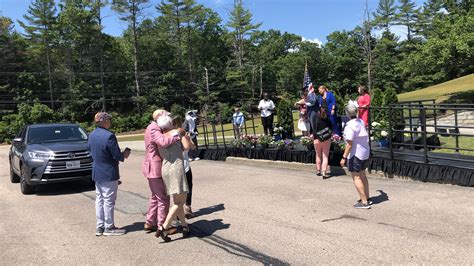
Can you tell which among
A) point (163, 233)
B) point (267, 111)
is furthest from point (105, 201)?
point (267, 111)

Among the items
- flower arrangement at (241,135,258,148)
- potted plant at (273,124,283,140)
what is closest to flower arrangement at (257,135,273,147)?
flower arrangement at (241,135,258,148)

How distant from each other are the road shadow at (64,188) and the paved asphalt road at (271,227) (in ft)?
1.57

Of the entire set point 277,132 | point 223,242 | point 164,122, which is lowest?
point 223,242

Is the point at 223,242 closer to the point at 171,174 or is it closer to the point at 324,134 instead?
the point at 171,174

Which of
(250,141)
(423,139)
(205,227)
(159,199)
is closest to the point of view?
(159,199)

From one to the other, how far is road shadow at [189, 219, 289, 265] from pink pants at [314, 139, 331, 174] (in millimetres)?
3699

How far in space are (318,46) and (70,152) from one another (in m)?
71.9

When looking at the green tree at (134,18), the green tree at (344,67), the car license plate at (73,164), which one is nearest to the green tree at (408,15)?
the green tree at (344,67)

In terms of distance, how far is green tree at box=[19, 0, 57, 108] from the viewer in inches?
2591

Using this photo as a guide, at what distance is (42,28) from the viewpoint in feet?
219

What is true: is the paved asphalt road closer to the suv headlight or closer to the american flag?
the suv headlight

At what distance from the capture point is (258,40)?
3711 inches

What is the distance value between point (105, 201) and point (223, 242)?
1.86m

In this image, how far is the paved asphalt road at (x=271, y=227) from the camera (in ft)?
17.3
